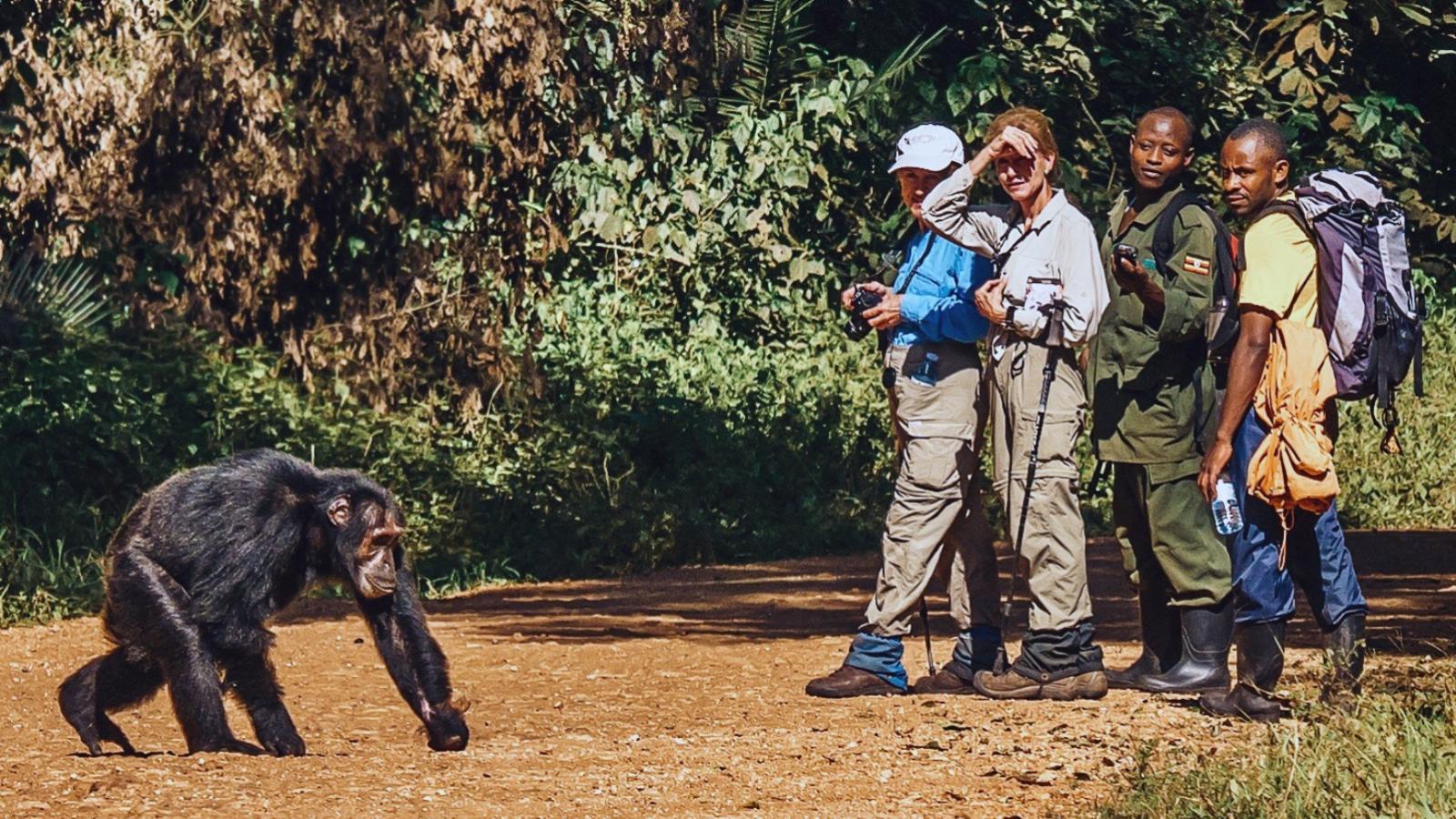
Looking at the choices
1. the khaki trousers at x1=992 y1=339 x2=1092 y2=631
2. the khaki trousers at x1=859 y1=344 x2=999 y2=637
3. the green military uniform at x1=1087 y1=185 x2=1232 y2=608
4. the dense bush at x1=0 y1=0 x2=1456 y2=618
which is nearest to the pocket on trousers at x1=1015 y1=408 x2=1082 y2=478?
the khaki trousers at x1=992 y1=339 x2=1092 y2=631

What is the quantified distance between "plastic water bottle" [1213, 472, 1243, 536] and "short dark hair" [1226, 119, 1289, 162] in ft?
3.47

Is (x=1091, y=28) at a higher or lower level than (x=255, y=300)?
higher

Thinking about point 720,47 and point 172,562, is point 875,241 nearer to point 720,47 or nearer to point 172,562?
point 720,47

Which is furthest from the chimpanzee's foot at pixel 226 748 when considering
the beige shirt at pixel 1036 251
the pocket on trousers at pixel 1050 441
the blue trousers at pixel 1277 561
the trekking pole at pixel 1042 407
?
the blue trousers at pixel 1277 561

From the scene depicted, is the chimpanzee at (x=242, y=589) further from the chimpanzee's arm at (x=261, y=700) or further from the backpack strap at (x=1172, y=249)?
the backpack strap at (x=1172, y=249)

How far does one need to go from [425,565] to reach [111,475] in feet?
6.21

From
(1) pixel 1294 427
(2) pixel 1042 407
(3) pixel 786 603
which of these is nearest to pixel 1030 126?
(2) pixel 1042 407

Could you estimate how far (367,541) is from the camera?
6.71 meters

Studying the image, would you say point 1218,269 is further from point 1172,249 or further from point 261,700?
point 261,700

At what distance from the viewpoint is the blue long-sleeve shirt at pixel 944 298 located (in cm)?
710

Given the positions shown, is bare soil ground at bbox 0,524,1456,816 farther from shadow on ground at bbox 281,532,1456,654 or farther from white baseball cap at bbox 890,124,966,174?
white baseball cap at bbox 890,124,966,174

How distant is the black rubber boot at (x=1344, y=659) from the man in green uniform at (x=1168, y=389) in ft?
1.34

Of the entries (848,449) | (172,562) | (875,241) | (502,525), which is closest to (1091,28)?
(875,241)

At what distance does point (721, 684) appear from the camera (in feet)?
27.3
